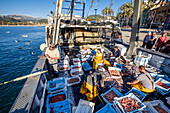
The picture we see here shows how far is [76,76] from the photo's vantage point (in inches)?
188

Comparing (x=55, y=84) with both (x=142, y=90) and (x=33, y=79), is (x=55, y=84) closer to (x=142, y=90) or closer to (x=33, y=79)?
(x=33, y=79)

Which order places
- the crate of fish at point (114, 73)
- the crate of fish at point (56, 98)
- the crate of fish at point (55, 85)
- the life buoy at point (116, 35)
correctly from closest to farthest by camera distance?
the crate of fish at point (56, 98) < the crate of fish at point (55, 85) < the crate of fish at point (114, 73) < the life buoy at point (116, 35)

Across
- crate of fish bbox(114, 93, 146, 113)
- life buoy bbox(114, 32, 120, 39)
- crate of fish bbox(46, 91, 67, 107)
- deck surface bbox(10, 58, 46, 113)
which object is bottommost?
crate of fish bbox(46, 91, 67, 107)

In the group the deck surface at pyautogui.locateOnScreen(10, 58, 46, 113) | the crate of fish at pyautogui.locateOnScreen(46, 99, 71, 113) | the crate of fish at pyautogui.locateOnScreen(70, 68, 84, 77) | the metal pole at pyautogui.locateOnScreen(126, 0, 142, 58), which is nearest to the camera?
the deck surface at pyautogui.locateOnScreen(10, 58, 46, 113)

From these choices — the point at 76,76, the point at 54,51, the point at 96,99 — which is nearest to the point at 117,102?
the point at 96,99

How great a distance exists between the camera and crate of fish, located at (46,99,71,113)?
277 cm

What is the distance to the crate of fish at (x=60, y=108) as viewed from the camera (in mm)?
2773

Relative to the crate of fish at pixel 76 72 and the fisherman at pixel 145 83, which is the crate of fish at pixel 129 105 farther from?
the crate of fish at pixel 76 72

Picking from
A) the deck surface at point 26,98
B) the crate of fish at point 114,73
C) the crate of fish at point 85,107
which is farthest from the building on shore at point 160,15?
the deck surface at point 26,98

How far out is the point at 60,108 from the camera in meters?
2.87

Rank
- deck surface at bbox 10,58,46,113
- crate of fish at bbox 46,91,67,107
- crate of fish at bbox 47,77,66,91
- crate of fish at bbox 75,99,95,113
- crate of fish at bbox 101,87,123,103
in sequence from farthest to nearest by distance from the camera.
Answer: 1. crate of fish at bbox 47,77,66,91
2. crate of fish at bbox 101,87,123,103
3. crate of fish at bbox 46,91,67,107
4. crate of fish at bbox 75,99,95,113
5. deck surface at bbox 10,58,46,113

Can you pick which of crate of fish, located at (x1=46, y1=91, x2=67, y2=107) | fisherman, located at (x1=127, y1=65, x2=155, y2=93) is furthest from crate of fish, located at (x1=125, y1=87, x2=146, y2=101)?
crate of fish, located at (x1=46, y1=91, x2=67, y2=107)

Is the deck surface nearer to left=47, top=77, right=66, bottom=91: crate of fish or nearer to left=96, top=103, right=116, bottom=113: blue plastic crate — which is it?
left=47, top=77, right=66, bottom=91: crate of fish

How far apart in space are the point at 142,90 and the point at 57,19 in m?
6.40
